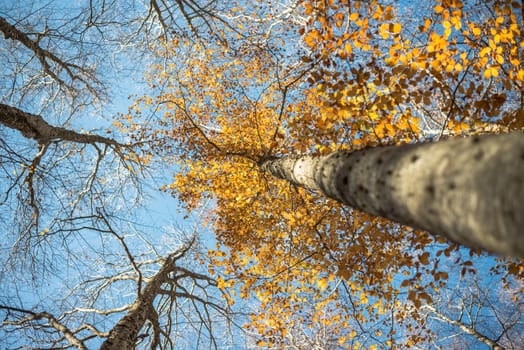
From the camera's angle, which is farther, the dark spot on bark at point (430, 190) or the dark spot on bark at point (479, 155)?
the dark spot on bark at point (430, 190)

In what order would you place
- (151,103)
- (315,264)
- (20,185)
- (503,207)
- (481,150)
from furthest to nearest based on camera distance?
(151,103) < (315,264) < (20,185) < (481,150) < (503,207)

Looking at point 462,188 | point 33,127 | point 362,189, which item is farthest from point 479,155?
point 33,127

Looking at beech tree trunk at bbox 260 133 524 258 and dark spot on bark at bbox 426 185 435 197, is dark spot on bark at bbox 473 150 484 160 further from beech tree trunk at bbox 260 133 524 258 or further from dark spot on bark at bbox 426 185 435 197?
dark spot on bark at bbox 426 185 435 197

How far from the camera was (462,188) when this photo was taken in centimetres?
92

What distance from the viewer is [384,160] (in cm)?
Result: 152

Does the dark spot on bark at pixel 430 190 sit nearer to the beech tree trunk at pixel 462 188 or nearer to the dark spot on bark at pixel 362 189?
the beech tree trunk at pixel 462 188

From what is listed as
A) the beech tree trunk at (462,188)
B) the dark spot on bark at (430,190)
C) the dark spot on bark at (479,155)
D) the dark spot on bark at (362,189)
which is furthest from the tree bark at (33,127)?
the dark spot on bark at (479,155)

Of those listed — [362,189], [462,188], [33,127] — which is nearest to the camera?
[462,188]

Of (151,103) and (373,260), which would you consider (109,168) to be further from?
(373,260)

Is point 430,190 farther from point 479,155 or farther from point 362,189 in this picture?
point 362,189

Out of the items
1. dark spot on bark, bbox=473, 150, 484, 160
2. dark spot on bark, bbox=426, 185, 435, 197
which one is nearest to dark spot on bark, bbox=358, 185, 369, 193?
dark spot on bark, bbox=426, 185, 435, 197

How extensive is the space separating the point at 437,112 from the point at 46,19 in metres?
10.5

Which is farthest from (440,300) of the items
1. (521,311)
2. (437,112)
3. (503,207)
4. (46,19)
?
(46,19)

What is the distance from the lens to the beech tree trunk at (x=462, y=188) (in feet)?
2.63
